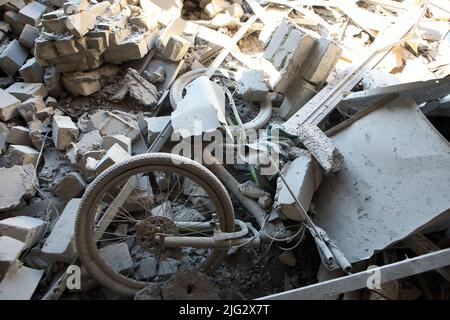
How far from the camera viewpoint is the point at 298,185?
306 cm

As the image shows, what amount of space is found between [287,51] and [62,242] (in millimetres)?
2876

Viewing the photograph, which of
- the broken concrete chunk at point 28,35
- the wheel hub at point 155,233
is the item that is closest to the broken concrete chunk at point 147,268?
the wheel hub at point 155,233

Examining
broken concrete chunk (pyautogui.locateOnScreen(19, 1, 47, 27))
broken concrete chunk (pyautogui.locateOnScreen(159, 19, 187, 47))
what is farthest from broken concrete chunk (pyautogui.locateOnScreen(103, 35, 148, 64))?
broken concrete chunk (pyautogui.locateOnScreen(19, 1, 47, 27))

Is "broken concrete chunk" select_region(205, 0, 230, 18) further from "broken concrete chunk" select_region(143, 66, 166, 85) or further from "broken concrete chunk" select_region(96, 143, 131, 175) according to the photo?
"broken concrete chunk" select_region(96, 143, 131, 175)

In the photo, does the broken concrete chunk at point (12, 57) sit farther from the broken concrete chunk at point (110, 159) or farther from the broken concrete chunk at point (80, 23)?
the broken concrete chunk at point (110, 159)

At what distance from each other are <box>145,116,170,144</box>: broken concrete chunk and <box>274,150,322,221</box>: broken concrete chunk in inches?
53.3

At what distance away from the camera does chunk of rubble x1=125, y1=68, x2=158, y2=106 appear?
4395 millimetres

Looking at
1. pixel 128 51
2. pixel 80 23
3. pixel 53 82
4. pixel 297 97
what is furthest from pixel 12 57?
pixel 297 97

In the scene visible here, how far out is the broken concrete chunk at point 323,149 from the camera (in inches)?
124

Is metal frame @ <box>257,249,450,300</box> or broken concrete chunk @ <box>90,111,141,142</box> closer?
metal frame @ <box>257,249,450,300</box>

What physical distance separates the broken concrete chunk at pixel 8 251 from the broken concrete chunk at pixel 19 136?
1410 mm

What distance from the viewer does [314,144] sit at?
3262 mm
